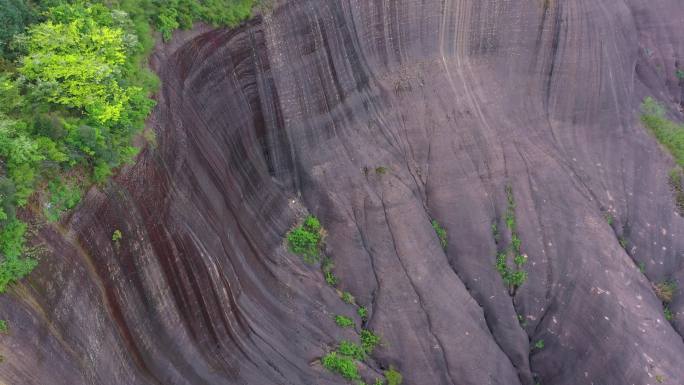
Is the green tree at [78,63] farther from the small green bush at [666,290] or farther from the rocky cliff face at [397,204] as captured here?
the small green bush at [666,290]

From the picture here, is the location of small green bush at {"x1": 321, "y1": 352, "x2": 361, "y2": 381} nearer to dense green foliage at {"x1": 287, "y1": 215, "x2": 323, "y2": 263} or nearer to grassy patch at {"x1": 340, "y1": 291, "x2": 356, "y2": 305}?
grassy patch at {"x1": 340, "y1": 291, "x2": 356, "y2": 305}

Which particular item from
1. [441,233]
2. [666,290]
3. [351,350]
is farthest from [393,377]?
[666,290]

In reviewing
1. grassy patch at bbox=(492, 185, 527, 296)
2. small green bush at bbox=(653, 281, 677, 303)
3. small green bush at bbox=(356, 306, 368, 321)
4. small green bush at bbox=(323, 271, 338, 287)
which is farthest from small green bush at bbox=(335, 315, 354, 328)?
small green bush at bbox=(653, 281, 677, 303)

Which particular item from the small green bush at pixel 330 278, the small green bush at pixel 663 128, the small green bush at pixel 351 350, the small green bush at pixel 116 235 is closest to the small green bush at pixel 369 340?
the small green bush at pixel 351 350

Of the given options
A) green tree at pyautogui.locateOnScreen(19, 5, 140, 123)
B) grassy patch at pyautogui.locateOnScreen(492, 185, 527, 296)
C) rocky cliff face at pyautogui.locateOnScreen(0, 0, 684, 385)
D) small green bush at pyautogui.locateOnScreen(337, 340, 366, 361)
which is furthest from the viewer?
grassy patch at pyautogui.locateOnScreen(492, 185, 527, 296)

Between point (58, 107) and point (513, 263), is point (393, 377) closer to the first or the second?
point (513, 263)

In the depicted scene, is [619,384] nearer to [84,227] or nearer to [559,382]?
[559,382]

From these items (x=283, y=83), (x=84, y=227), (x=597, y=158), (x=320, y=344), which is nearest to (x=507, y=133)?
(x=597, y=158)
